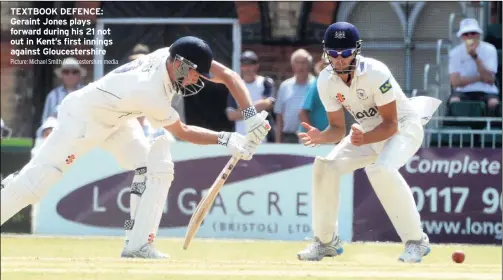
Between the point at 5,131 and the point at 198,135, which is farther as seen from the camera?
the point at 5,131

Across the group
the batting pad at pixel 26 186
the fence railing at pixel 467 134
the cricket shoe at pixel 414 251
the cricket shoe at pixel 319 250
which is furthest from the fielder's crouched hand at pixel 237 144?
the fence railing at pixel 467 134

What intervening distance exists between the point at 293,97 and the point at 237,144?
401cm

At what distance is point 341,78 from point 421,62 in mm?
4478

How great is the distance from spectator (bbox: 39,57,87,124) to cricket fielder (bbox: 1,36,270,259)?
14.1 feet

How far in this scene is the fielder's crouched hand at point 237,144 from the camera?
25.9 feet

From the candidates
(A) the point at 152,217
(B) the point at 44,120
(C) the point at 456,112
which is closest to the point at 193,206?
(B) the point at 44,120

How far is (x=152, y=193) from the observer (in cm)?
771

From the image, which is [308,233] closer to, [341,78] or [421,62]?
[421,62]

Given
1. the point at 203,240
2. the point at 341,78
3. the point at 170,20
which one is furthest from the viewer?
the point at 170,20

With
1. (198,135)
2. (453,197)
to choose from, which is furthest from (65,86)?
(198,135)

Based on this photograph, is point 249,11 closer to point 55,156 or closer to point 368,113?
point 368,113

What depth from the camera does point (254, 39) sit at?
42.5ft

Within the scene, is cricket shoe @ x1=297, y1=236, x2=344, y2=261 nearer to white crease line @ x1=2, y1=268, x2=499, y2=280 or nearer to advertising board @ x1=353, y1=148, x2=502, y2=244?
white crease line @ x1=2, y1=268, x2=499, y2=280

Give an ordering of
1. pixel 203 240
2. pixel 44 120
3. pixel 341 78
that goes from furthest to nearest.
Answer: pixel 44 120 → pixel 203 240 → pixel 341 78
